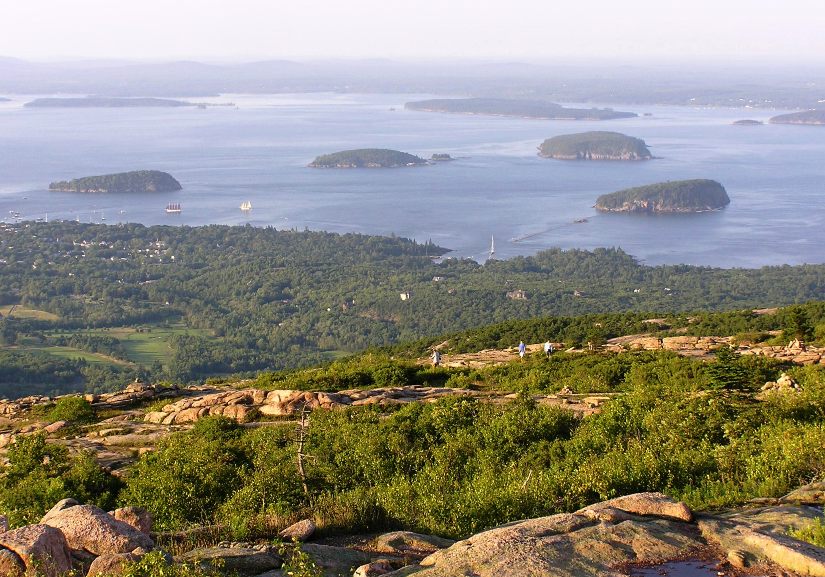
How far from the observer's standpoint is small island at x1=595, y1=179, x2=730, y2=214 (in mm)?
106938

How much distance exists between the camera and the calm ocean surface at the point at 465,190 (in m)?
91.1

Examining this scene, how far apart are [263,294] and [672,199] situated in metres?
60.3

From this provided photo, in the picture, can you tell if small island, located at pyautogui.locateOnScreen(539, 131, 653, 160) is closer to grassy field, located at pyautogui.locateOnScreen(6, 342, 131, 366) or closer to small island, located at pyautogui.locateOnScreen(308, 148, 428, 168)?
small island, located at pyautogui.locateOnScreen(308, 148, 428, 168)

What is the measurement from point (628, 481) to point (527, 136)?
18412 cm

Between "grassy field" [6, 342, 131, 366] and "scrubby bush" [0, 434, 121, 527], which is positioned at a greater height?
"scrubby bush" [0, 434, 121, 527]

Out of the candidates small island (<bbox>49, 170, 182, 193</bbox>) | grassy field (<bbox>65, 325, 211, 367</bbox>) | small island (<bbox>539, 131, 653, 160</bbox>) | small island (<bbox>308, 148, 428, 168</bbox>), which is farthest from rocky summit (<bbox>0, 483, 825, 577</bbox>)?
small island (<bbox>539, 131, 653, 160</bbox>)

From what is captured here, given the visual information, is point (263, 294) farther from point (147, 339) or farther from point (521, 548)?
point (521, 548)

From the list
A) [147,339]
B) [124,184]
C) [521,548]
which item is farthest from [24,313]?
[124,184]

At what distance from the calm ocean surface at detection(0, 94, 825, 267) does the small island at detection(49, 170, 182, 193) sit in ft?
8.16

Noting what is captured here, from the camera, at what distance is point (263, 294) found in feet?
220

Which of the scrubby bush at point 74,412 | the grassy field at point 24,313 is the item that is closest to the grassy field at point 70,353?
the grassy field at point 24,313

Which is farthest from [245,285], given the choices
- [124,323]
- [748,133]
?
[748,133]

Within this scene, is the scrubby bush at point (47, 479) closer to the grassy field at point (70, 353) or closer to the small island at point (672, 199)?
the grassy field at point (70, 353)

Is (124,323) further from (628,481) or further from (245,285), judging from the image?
(628,481)
